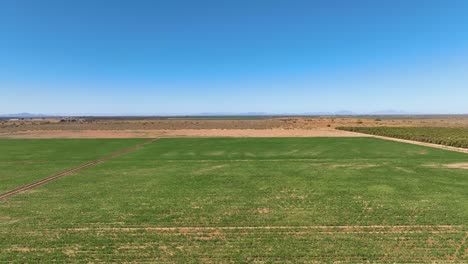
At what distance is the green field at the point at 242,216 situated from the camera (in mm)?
10023

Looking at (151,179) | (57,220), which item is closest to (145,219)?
(57,220)

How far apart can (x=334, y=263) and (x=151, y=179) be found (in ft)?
54.1

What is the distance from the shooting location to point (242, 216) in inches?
523

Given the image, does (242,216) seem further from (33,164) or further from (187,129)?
(187,129)

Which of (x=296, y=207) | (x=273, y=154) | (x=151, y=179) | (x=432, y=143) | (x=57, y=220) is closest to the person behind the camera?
(x=57, y=220)

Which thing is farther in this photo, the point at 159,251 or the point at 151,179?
the point at 151,179

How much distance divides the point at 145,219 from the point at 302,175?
14.3m

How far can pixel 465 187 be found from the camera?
57.1 ft

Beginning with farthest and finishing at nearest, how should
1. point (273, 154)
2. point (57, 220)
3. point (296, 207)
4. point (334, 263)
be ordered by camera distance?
point (273, 154)
point (296, 207)
point (57, 220)
point (334, 263)

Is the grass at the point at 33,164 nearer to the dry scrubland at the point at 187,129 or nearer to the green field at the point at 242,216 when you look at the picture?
the green field at the point at 242,216

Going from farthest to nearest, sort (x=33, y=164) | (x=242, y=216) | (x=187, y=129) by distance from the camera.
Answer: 1. (x=187, y=129)
2. (x=33, y=164)
3. (x=242, y=216)

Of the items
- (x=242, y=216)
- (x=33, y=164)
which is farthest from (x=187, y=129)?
(x=242, y=216)

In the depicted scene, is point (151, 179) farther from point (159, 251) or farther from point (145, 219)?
point (159, 251)

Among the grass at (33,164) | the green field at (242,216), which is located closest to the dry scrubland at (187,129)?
the grass at (33,164)
